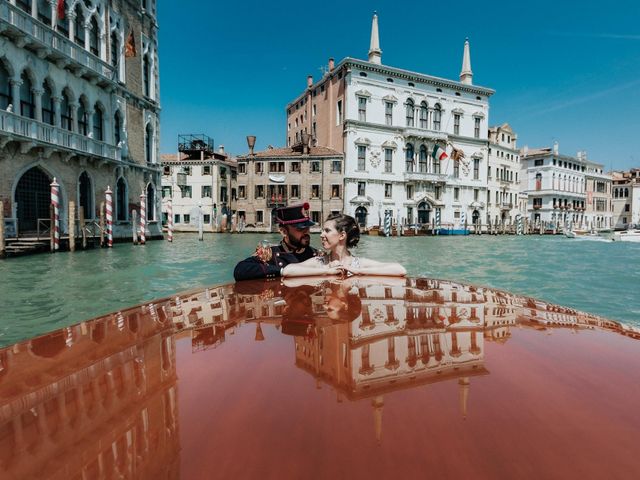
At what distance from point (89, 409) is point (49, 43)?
14.3 m

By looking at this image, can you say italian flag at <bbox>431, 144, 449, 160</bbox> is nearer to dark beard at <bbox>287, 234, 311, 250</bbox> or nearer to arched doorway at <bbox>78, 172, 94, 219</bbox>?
arched doorway at <bbox>78, 172, 94, 219</bbox>

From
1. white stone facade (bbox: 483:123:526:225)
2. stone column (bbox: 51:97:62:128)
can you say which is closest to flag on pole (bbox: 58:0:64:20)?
stone column (bbox: 51:97:62:128)

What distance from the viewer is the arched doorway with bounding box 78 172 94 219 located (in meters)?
13.4

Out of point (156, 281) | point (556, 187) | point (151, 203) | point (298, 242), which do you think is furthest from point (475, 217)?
point (298, 242)

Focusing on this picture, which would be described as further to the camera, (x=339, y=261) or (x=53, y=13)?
(x=53, y=13)

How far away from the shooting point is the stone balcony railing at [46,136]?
394 inches

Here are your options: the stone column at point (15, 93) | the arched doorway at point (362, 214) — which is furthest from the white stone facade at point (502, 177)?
the stone column at point (15, 93)

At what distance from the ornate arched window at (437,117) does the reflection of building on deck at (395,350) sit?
1180 inches

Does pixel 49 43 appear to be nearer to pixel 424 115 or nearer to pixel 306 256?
pixel 306 256

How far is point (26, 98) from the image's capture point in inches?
441

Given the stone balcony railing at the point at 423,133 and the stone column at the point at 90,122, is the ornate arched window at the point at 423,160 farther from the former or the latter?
the stone column at the point at 90,122

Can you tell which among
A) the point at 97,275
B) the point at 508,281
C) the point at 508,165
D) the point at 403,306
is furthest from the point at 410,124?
the point at 403,306

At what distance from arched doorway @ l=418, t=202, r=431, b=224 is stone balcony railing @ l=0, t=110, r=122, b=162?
835 inches

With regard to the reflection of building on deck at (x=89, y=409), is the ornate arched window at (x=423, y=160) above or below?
above
